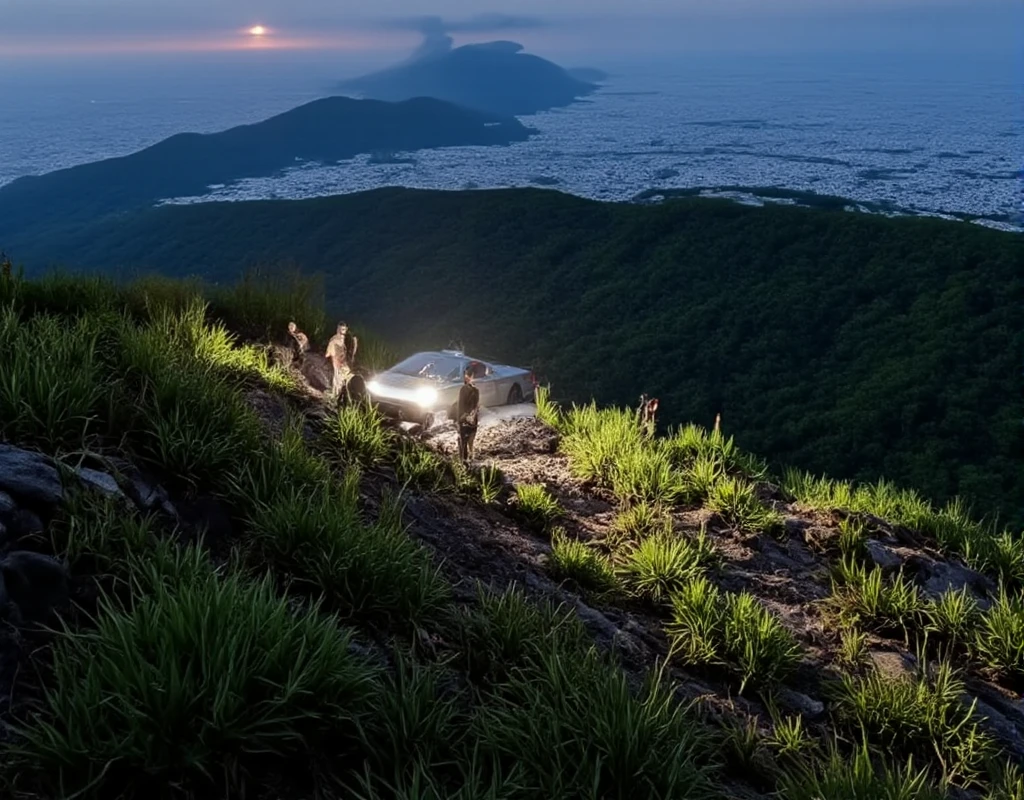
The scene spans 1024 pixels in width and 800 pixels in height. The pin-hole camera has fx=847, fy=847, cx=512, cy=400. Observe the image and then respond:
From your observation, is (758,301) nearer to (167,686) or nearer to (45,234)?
(167,686)

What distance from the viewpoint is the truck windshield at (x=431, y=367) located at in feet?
42.6

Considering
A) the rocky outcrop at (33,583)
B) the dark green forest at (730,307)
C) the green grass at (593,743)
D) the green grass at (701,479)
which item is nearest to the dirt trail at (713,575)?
Answer: the green grass at (701,479)

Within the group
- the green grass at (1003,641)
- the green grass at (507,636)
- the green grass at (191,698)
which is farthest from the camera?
the green grass at (1003,641)

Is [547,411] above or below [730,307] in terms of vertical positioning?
above

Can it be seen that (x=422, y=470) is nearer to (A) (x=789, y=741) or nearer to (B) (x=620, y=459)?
(B) (x=620, y=459)

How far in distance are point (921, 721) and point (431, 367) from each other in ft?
29.6

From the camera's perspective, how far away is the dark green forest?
47406mm

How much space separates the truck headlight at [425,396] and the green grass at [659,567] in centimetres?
517

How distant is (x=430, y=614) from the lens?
501 centimetres

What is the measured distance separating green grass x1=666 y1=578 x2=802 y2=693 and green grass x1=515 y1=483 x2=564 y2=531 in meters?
2.01

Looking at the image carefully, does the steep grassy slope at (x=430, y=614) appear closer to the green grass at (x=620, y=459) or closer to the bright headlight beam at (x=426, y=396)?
the green grass at (x=620, y=459)

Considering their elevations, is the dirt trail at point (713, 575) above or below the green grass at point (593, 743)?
below

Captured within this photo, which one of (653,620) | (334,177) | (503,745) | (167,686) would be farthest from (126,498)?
(334,177)

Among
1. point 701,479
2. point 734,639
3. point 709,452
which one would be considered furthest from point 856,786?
point 709,452
